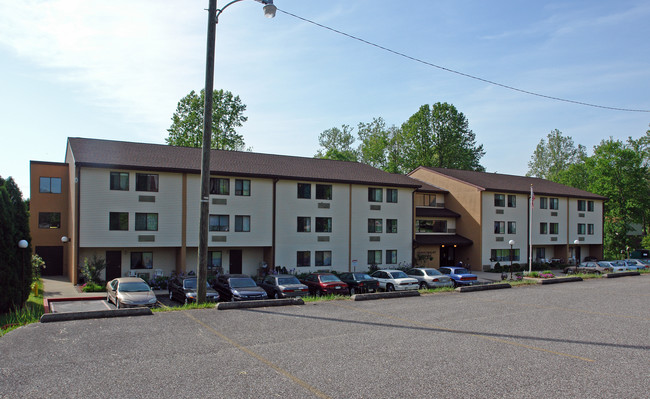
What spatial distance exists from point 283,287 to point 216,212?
369 inches

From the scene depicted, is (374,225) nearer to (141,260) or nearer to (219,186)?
(219,186)

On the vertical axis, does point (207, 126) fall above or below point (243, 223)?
above

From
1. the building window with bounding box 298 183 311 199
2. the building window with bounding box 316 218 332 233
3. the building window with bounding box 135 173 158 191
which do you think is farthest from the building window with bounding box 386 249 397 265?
the building window with bounding box 135 173 158 191

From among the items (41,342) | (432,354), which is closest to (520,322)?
(432,354)

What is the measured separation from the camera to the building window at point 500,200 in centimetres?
4047

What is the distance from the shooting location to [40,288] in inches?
905

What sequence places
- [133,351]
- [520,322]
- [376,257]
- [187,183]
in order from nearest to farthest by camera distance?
1. [133,351]
2. [520,322]
3. [187,183]
4. [376,257]

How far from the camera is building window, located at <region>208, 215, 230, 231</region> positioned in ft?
93.5

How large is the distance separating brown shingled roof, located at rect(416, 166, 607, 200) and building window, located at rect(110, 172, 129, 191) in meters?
27.7

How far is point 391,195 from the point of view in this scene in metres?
35.5

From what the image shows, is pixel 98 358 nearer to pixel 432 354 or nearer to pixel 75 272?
pixel 432 354

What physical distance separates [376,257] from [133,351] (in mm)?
26671

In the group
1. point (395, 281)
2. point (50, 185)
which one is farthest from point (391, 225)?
point (50, 185)

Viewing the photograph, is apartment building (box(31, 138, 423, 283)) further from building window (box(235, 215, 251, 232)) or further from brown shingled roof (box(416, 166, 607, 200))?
brown shingled roof (box(416, 166, 607, 200))
